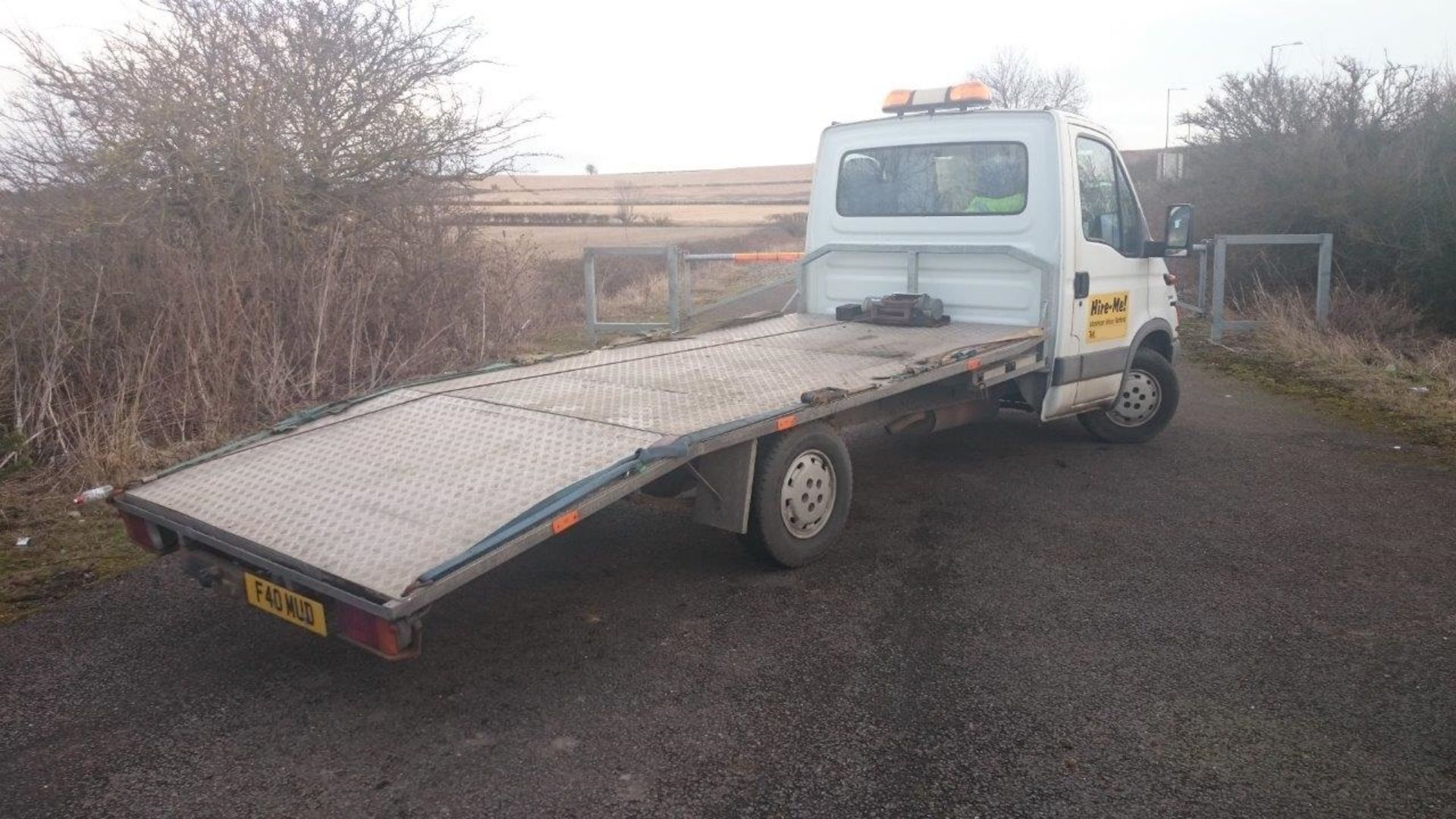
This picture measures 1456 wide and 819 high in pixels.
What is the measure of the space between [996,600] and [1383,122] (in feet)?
46.4

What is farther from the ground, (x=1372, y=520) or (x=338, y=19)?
(x=338, y=19)

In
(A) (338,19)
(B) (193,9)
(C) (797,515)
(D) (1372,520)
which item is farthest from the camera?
(A) (338,19)

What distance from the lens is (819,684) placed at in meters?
3.80

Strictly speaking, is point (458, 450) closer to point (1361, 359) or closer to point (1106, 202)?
point (1106, 202)

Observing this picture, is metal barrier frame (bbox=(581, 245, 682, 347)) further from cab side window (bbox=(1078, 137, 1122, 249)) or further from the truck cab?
cab side window (bbox=(1078, 137, 1122, 249))

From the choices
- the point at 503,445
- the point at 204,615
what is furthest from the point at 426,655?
the point at 204,615

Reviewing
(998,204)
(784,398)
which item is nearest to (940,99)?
(998,204)

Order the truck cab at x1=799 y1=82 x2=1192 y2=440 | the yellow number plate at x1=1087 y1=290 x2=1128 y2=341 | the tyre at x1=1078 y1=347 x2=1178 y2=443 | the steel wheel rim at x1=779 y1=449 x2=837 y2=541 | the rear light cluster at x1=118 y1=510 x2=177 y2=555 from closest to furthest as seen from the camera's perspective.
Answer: the rear light cluster at x1=118 y1=510 x2=177 y2=555 → the steel wheel rim at x1=779 y1=449 x2=837 y2=541 → the truck cab at x1=799 y1=82 x2=1192 y2=440 → the yellow number plate at x1=1087 y1=290 x2=1128 y2=341 → the tyre at x1=1078 y1=347 x2=1178 y2=443

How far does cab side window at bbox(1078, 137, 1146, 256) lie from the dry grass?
270 centimetres

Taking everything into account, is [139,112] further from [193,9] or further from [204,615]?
[204,615]

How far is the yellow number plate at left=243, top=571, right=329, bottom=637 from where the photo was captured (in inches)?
129

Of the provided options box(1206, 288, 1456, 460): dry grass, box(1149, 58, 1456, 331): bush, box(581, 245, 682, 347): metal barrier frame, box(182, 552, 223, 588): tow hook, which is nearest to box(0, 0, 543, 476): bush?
box(581, 245, 682, 347): metal barrier frame

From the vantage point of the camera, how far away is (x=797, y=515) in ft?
15.7

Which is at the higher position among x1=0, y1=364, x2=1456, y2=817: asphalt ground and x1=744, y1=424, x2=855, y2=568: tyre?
x1=744, y1=424, x2=855, y2=568: tyre
